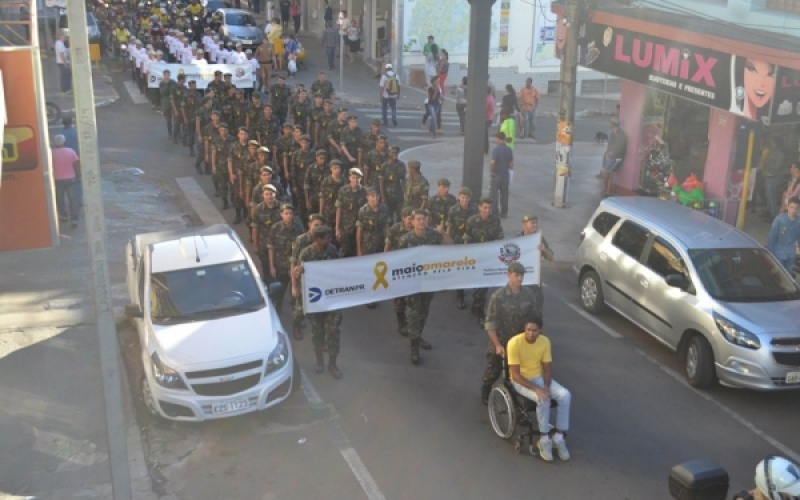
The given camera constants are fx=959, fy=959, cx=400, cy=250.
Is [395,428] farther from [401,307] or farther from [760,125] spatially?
[760,125]

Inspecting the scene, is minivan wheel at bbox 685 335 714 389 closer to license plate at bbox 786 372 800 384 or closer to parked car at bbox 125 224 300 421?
license plate at bbox 786 372 800 384

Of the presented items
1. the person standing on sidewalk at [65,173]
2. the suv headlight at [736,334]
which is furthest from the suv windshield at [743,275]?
the person standing on sidewalk at [65,173]

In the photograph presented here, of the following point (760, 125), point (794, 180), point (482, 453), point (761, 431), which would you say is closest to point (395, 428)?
point (482, 453)

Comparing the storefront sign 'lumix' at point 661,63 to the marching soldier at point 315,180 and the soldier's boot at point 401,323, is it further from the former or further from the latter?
the soldier's boot at point 401,323

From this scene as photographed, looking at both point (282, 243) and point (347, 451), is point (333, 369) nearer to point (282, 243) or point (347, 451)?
point (347, 451)

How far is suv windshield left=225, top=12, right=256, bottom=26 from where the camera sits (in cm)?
3644

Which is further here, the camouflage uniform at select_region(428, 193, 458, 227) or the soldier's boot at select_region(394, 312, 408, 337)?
the camouflage uniform at select_region(428, 193, 458, 227)

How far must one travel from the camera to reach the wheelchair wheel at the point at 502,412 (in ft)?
29.9

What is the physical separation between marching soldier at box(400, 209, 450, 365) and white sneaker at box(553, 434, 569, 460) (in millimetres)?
2586

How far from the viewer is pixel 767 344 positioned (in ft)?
33.0

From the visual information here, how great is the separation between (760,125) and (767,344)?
764 centimetres

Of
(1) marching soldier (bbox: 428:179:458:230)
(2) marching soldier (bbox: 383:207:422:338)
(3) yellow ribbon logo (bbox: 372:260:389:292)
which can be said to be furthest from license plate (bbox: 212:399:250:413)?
(1) marching soldier (bbox: 428:179:458:230)

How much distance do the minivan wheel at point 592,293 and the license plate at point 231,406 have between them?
5.46m

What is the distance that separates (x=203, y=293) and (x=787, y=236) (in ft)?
25.2
